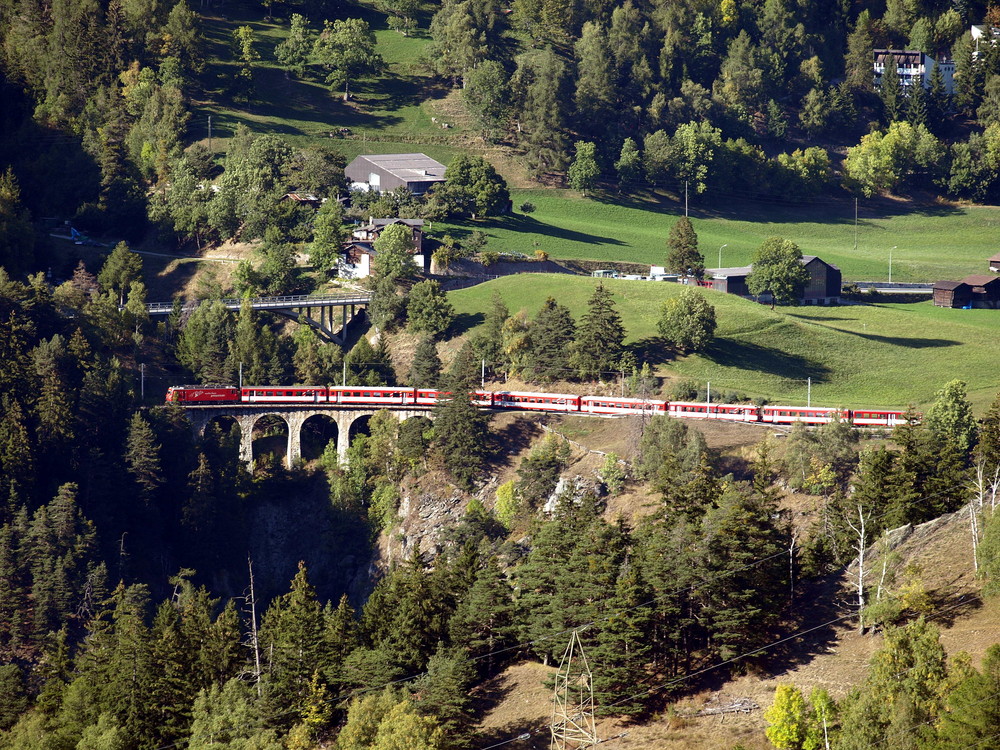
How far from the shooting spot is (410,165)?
6432 inches

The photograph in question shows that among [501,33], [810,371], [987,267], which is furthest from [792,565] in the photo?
[501,33]

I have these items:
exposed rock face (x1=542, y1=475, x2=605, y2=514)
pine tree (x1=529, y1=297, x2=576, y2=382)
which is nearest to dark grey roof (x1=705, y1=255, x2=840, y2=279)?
pine tree (x1=529, y1=297, x2=576, y2=382)

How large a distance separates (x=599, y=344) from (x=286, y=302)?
32.1 m

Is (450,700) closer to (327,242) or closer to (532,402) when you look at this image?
(532,402)

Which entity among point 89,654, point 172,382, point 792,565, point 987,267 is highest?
point 987,267

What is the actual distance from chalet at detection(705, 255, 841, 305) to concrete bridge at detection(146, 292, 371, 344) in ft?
112

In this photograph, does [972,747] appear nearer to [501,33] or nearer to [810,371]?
[810,371]

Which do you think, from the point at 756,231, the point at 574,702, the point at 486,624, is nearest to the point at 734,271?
the point at 756,231

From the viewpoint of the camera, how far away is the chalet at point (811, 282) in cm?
14200

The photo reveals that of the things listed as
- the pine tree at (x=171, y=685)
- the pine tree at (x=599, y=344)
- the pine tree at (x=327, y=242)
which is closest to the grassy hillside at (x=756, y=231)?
the pine tree at (x=327, y=242)

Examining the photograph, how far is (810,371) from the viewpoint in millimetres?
121375

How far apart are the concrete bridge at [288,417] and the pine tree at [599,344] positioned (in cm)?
1690

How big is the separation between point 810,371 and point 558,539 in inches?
1945

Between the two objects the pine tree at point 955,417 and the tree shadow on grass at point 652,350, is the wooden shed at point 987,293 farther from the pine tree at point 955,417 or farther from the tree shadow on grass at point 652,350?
the pine tree at point 955,417
